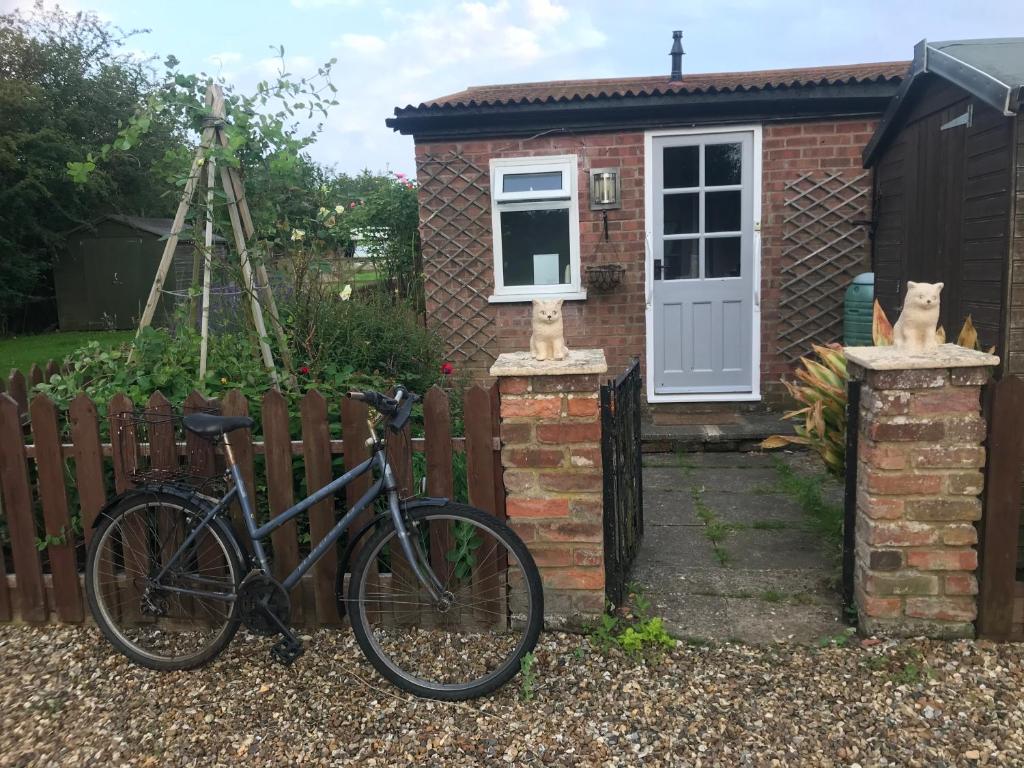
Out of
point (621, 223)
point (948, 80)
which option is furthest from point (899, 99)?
point (621, 223)

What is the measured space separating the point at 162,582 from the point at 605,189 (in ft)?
16.3

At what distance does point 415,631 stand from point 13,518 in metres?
1.70

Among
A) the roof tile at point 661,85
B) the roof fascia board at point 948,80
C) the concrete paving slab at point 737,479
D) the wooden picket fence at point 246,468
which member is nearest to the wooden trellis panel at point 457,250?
the roof tile at point 661,85

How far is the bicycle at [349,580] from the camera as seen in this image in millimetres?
2588

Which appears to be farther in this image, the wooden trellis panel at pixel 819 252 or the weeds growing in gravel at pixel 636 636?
the wooden trellis panel at pixel 819 252

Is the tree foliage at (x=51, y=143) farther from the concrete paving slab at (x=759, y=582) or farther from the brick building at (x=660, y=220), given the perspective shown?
the concrete paving slab at (x=759, y=582)

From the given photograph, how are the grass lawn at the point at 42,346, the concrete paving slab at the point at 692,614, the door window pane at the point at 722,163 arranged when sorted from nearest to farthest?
1. the concrete paving slab at the point at 692,614
2. the door window pane at the point at 722,163
3. the grass lawn at the point at 42,346

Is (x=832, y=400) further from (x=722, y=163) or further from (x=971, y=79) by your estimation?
(x=722, y=163)

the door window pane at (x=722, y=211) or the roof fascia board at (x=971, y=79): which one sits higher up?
the roof fascia board at (x=971, y=79)

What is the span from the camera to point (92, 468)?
3020mm

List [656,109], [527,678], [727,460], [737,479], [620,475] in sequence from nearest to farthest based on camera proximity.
→ [527,678] → [620,475] → [737,479] → [727,460] → [656,109]

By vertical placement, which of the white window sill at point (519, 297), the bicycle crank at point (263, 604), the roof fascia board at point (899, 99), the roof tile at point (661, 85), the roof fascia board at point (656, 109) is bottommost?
the bicycle crank at point (263, 604)

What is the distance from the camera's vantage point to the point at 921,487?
106 inches

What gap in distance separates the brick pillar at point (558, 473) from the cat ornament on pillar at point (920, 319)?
107cm
